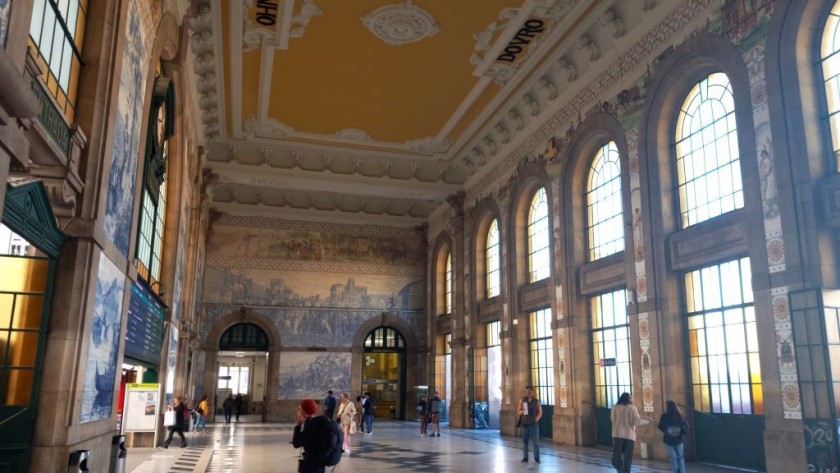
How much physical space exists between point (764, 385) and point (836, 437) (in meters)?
1.44

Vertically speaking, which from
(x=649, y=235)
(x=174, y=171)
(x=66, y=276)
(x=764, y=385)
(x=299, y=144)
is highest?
(x=299, y=144)

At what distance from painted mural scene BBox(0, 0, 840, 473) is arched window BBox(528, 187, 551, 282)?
0.36 ft

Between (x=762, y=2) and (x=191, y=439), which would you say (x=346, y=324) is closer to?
(x=191, y=439)

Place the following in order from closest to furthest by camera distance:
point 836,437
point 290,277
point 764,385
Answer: point 836,437
point 764,385
point 290,277

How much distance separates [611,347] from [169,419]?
32.6 ft

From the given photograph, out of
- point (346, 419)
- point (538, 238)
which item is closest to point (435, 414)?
point (346, 419)

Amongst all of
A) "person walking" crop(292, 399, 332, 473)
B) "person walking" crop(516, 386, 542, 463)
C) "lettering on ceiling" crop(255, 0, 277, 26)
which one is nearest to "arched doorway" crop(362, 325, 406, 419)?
"lettering on ceiling" crop(255, 0, 277, 26)

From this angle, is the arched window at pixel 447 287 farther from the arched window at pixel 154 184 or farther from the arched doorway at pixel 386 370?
the arched window at pixel 154 184

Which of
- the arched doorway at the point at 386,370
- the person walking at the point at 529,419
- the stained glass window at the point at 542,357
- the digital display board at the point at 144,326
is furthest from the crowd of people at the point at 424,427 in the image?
the arched doorway at the point at 386,370

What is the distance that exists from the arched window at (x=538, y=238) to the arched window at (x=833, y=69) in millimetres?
8827

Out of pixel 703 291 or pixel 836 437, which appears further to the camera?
pixel 703 291

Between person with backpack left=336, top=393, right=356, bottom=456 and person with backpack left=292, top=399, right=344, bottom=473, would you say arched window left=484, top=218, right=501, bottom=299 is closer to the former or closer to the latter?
person with backpack left=336, top=393, right=356, bottom=456

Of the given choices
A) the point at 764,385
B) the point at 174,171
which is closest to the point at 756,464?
the point at 764,385

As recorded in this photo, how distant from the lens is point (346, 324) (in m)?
27.1
